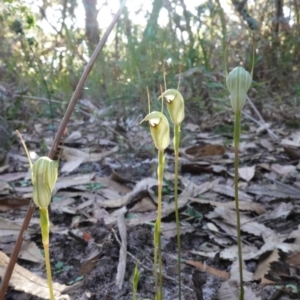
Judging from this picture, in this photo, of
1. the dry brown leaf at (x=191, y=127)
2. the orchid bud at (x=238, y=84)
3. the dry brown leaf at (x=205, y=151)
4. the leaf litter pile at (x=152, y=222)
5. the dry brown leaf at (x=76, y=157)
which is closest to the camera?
the orchid bud at (x=238, y=84)

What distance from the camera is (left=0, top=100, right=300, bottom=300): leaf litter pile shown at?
43.8 inches

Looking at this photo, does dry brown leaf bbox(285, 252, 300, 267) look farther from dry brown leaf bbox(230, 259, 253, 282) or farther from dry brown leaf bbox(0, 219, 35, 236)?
dry brown leaf bbox(0, 219, 35, 236)

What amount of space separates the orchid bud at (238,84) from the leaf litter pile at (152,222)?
0.96ft

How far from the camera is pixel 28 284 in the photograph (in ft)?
3.35

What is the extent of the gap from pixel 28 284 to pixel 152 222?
53cm

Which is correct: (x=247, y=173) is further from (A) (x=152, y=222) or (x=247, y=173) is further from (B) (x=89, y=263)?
(B) (x=89, y=263)

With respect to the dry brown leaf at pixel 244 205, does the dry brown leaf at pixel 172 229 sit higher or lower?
lower

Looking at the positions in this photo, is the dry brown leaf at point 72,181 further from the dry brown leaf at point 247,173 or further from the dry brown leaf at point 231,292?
the dry brown leaf at point 231,292

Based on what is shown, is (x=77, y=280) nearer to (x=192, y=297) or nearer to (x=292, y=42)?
(x=192, y=297)

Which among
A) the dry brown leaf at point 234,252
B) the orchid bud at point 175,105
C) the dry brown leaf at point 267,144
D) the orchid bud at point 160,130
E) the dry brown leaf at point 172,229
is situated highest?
the dry brown leaf at point 267,144

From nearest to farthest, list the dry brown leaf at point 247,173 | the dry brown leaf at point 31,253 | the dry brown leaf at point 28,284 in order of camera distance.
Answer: the dry brown leaf at point 28,284 → the dry brown leaf at point 31,253 → the dry brown leaf at point 247,173

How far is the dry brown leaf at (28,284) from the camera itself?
3.28 feet

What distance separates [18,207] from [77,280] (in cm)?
51

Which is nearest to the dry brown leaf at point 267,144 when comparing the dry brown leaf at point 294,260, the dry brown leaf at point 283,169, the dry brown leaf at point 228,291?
the dry brown leaf at point 283,169
